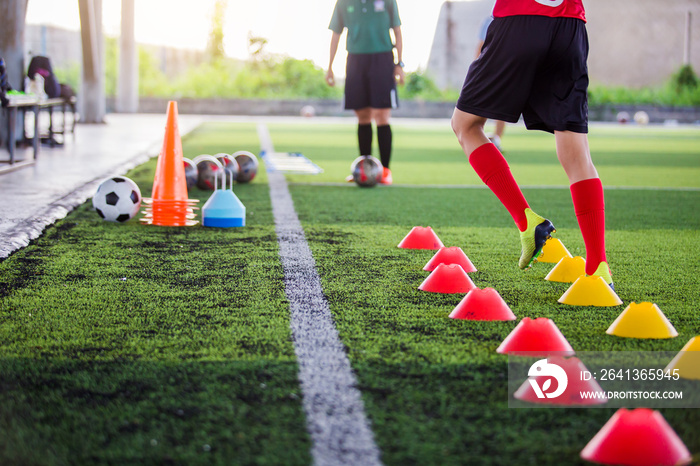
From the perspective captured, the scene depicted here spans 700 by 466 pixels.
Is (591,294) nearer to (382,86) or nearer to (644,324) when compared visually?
(644,324)

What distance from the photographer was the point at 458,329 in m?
2.95

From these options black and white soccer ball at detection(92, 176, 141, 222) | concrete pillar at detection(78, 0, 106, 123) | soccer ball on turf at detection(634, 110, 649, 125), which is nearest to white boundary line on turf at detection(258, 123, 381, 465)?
black and white soccer ball at detection(92, 176, 141, 222)

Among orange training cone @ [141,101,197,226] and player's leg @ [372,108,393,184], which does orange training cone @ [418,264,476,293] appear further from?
player's leg @ [372,108,393,184]

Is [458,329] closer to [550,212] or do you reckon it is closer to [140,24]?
[550,212]

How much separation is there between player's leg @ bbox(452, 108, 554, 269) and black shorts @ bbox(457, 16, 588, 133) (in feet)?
0.69

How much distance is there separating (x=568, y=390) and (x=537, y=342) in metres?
0.38

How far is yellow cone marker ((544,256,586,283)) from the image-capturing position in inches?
153

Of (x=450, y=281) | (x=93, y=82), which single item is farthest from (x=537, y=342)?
Answer: (x=93, y=82)

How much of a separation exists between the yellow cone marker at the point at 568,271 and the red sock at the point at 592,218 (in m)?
0.19

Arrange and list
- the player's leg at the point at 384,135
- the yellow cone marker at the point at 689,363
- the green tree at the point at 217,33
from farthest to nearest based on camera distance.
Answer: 1. the green tree at the point at 217,33
2. the player's leg at the point at 384,135
3. the yellow cone marker at the point at 689,363

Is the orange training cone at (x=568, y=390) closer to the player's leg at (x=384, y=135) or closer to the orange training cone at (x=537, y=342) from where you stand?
the orange training cone at (x=537, y=342)

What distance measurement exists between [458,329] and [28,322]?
158cm

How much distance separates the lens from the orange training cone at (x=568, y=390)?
7.35 feet

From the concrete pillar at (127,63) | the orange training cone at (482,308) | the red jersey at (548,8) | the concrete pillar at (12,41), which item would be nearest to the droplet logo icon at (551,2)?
the red jersey at (548,8)
